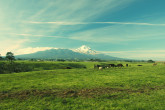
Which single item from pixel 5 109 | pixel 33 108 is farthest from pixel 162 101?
pixel 5 109

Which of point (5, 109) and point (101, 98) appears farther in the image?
point (101, 98)

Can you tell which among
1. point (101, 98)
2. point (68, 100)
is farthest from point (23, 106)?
point (101, 98)

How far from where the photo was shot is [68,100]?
11.6 meters

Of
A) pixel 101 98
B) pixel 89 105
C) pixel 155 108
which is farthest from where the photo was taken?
pixel 101 98

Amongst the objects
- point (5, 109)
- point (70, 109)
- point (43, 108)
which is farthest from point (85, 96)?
point (5, 109)

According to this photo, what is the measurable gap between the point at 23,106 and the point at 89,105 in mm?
6639

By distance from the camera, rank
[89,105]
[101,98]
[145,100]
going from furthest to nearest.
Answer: [101,98] → [145,100] → [89,105]

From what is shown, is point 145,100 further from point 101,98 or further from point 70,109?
point 70,109

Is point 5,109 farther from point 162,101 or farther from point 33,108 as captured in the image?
point 162,101

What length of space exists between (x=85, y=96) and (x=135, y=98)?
226 inches

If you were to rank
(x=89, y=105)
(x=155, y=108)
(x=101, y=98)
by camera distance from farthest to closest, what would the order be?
(x=101, y=98) → (x=89, y=105) → (x=155, y=108)

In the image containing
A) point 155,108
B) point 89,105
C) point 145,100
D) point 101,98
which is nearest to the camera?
point 155,108

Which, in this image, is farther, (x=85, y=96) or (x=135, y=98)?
(x=85, y=96)

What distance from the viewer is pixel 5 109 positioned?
9883mm
